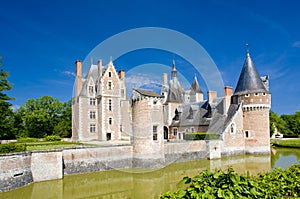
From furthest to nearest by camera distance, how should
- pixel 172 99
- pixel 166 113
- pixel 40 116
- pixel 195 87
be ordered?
pixel 195 87
pixel 40 116
pixel 172 99
pixel 166 113

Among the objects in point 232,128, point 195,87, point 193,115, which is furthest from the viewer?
point 195,87

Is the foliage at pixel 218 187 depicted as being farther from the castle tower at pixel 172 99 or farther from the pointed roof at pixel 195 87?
the pointed roof at pixel 195 87

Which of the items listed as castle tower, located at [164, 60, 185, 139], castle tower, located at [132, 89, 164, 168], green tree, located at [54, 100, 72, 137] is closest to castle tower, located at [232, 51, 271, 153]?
castle tower, located at [164, 60, 185, 139]

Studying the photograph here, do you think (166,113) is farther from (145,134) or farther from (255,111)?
(145,134)

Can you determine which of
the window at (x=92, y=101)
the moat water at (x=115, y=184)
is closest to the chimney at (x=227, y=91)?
the moat water at (x=115, y=184)

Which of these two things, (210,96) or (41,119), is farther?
(41,119)

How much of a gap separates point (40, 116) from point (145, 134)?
76.8 ft

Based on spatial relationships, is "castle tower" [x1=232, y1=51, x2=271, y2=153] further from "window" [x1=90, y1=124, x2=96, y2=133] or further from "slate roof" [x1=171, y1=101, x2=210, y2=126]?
"window" [x1=90, y1=124, x2=96, y2=133]

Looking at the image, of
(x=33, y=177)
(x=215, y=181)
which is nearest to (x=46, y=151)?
(x=33, y=177)

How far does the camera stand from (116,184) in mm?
12938

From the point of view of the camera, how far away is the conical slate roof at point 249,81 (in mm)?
22344

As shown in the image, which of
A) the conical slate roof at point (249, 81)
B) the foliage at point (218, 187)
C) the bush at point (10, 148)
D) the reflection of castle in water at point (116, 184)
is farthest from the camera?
the conical slate roof at point (249, 81)

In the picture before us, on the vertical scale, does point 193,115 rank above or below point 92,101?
below

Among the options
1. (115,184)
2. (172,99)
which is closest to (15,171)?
(115,184)
